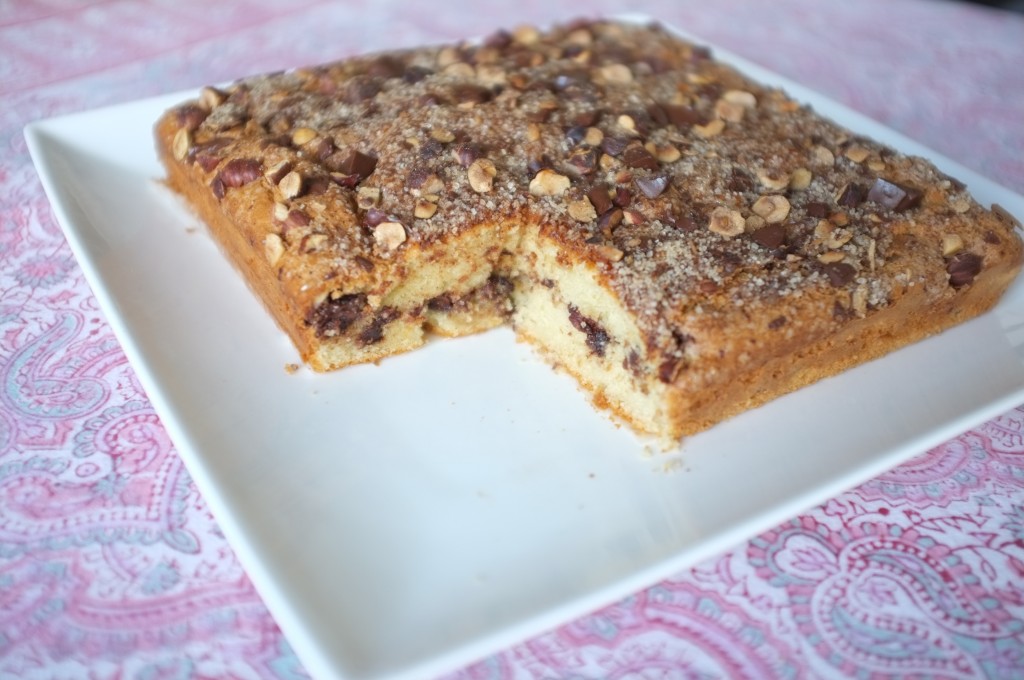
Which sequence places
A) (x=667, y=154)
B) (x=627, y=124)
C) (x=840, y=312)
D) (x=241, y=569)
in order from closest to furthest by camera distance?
(x=241, y=569) → (x=840, y=312) → (x=667, y=154) → (x=627, y=124)

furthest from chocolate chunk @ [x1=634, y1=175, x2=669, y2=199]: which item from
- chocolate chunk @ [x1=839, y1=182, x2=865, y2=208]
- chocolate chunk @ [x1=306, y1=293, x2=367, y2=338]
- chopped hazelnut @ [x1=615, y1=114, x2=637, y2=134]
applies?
chocolate chunk @ [x1=306, y1=293, x2=367, y2=338]

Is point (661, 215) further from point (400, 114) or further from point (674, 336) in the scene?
point (400, 114)

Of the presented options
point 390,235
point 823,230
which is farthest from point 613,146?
point 390,235

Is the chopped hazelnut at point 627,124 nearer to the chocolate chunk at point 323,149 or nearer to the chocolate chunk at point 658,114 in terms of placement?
the chocolate chunk at point 658,114

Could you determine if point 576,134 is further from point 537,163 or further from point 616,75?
point 616,75

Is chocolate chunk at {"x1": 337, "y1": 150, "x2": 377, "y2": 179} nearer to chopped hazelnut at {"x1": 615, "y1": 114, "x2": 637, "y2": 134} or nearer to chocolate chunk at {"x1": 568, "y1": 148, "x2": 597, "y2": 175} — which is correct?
chocolate chunk at {"x1": 568, "y1": 148, "x2": 597, "y2": 175}

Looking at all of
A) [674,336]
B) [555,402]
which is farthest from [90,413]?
[674,336]
